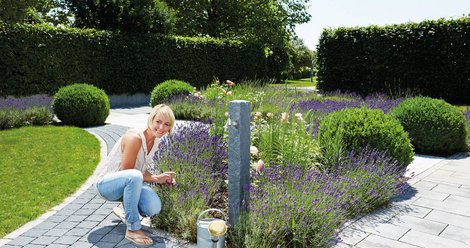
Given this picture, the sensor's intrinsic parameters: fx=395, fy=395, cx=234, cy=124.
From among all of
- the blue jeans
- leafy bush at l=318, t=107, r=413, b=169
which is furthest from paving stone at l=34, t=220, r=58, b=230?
leafy bush at l=318, t=107, r=413, b=169

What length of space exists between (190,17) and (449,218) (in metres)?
22.1

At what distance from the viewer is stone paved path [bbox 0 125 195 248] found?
334 cm

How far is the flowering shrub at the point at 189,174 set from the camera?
3551mm

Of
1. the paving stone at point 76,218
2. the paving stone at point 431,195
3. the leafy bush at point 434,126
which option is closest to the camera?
the paving stone at point 76,218

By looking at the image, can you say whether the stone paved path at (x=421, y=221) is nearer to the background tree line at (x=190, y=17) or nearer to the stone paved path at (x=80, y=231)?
the stone paved path at (x=80, y=231)

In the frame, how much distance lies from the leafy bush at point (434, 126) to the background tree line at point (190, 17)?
12.8 m

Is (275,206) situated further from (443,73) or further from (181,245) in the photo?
(443,73)

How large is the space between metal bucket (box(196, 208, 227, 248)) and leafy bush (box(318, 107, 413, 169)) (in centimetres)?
235

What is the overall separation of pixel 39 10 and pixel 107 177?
75.5ft

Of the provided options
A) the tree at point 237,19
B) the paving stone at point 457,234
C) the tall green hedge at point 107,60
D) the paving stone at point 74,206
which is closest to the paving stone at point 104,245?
the paving stone at point 74,206

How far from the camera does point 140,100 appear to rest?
1764cm

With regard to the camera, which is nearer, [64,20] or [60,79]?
[60,79]

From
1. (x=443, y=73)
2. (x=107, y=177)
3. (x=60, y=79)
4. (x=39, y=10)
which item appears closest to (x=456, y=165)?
(x=107, y=177)

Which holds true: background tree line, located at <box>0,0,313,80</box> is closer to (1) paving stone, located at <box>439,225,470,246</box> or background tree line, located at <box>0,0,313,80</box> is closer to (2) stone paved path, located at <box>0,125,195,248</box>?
(2) stone paved path, located at <box>0,125,195,248</box>
